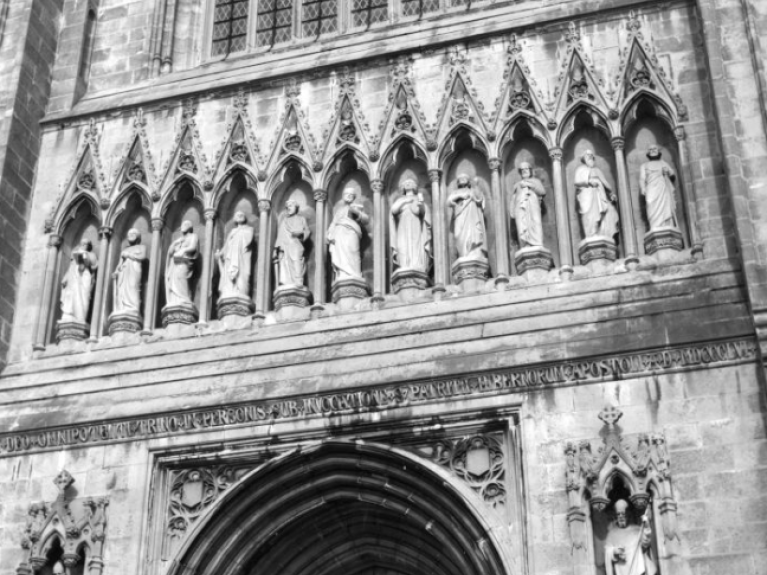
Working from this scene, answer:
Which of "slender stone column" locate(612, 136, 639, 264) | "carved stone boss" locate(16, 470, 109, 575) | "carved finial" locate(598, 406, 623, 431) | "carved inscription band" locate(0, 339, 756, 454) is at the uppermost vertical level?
"slender stone column" locate(612, 136, 639, 264)

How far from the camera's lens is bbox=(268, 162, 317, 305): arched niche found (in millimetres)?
16234

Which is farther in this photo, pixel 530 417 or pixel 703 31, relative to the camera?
pixel 703 31

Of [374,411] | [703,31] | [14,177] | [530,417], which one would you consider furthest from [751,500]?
[14,177]

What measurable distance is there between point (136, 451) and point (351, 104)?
483cm

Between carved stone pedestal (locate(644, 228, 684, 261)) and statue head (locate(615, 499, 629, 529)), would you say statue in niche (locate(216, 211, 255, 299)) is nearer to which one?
carved stone pedestal (locate(644, 228, 684, 261))

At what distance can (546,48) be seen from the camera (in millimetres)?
16188

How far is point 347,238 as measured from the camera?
15859 millimetres

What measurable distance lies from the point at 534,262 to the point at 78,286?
560 cm

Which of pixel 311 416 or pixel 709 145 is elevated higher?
pixel 709 145

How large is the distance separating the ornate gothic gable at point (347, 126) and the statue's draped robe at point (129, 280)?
2550 mm

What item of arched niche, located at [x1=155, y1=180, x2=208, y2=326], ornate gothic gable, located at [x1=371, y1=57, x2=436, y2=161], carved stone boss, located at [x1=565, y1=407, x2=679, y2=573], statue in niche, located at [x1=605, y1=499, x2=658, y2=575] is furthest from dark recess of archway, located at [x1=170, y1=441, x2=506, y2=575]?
ornate gothic gable, located at [x1=371, y1=57, x2=436, y2=161]

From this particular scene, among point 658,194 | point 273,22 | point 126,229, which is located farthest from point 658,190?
point 126,229

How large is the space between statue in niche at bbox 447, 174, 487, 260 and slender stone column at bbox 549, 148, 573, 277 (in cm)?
84

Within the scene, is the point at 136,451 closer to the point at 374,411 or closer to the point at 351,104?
the point at 374,411
